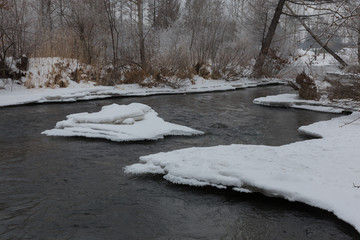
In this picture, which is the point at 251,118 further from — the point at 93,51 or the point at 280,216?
the point at 93,51

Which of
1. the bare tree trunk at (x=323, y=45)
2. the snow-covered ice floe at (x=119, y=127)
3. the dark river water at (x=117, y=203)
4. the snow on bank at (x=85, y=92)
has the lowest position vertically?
the dark river water at (x=117, y=203)

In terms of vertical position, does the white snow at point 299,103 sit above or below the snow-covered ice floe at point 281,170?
above

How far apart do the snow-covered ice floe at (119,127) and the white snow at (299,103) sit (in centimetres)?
534

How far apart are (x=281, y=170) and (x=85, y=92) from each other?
1031 centimetres

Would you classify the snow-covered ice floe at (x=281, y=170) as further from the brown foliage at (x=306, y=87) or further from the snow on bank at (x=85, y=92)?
the snow on bank at (x=85, y=92)

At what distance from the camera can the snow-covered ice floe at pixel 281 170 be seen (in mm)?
4199

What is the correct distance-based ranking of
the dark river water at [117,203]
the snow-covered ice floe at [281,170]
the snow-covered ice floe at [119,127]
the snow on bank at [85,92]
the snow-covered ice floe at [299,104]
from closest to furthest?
the dark river water at [117,203] → the snow-covered ice floe at [281,170] → the snow-covered ice floe at [119,127] → the snow-covered ice floe at [299,104] → the snow on bank at [85,92]

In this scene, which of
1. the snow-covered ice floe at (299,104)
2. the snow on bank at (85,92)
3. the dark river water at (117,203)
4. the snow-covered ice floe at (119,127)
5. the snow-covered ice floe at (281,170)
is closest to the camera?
the dark river water at (117,203)

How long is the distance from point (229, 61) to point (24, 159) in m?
15.8

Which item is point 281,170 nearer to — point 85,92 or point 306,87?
point 306,87

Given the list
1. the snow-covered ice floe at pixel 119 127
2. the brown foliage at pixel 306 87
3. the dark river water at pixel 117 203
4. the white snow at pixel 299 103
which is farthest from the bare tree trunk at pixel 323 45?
the snow-covered ice floe at pixel 119 127

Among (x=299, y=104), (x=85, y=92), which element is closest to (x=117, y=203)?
(x=299, y=104)

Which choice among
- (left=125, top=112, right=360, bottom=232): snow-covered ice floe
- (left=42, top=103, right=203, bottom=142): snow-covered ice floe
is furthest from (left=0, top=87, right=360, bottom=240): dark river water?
(left=42, top=103, right=203, bottom=142): snow-covered ice floe

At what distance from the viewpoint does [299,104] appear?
39.0ft
